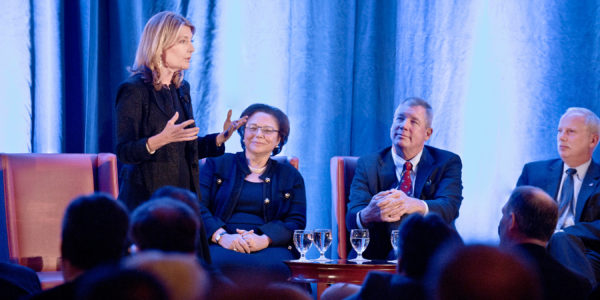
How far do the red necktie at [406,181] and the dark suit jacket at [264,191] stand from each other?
54cm

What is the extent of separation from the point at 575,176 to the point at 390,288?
273 centimetres

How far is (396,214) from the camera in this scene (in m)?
3.44

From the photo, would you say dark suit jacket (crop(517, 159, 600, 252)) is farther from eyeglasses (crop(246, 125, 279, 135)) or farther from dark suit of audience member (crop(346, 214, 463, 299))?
dark suit of audience member (crop(346, 214, 463, 299))

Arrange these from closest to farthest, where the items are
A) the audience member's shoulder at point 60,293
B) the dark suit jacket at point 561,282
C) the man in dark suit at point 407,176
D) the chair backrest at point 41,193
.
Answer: the audience member's shoulder at point 60,293 < the dark suit jacket at point 561,282 < the chair backrest at point 41,193 < the man in dark suit at point 407,176

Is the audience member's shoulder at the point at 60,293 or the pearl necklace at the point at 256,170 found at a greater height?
the audience member's shoulder at the point at 60,293

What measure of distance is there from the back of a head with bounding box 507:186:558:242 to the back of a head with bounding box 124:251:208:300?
136 cm

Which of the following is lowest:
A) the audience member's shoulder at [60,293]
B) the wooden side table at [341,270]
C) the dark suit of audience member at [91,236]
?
the wooden side table at [341,270]

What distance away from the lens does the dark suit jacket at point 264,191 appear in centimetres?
367

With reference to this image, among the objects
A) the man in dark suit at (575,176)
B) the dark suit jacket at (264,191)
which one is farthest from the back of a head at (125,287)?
the man in dark suit at (575,176)

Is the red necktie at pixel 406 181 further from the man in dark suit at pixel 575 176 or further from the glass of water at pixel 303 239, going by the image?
the glass of water at pixel 303 239

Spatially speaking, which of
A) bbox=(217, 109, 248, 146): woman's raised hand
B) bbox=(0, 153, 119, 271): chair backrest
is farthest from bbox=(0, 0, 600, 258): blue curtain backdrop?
bbox=(217, 109, 248, 146): woman's raised hand

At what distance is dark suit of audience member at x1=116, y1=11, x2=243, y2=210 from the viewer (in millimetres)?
2746

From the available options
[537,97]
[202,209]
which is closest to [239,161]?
[202,209]

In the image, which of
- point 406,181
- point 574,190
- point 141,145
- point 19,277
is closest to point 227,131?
point 141,145
